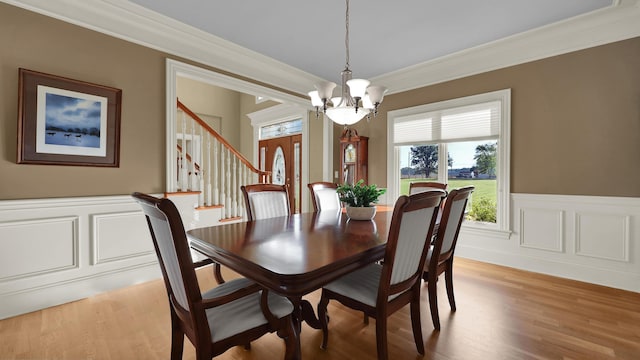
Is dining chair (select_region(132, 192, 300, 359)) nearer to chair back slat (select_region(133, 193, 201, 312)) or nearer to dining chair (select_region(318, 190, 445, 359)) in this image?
chair back slat (select_region(133, 193, 201, 312))

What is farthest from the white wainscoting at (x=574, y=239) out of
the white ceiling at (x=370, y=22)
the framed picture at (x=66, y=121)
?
the framed picture at (x=66, y=121)

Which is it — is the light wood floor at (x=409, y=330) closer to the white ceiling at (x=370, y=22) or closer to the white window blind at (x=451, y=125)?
the white window blind at (x=451, y=125)

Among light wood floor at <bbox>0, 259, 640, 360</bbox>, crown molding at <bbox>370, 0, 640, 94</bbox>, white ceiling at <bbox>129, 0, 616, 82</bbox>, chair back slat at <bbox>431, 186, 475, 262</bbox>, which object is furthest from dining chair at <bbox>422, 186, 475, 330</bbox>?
crown molding at <bbox>370, 0, 640, 94</bbox>

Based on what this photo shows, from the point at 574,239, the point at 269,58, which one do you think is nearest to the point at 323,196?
the point at 269,58

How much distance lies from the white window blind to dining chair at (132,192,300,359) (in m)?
3.34

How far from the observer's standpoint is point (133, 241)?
9.02 feet

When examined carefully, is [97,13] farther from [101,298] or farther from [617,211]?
[617,211]

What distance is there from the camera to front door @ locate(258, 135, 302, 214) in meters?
5.74

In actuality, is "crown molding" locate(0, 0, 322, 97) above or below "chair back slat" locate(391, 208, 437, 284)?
above

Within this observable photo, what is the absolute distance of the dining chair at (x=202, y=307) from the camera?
1.07m

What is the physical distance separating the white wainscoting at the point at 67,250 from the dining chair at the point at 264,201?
126cm

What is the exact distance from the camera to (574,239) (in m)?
2.92

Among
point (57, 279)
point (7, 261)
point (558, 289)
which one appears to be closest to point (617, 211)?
point (558, 289)

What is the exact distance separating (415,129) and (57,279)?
14.4 feet
